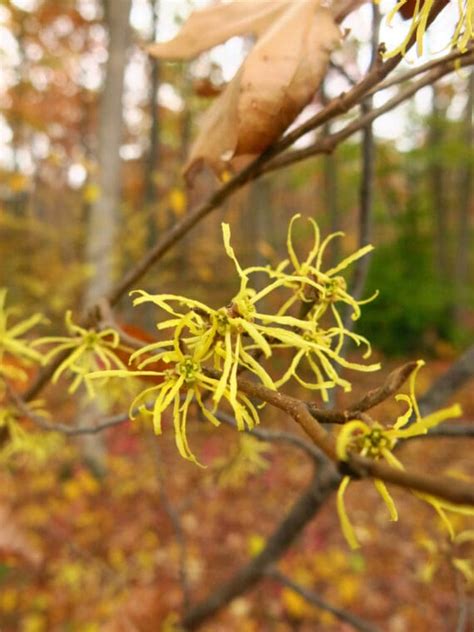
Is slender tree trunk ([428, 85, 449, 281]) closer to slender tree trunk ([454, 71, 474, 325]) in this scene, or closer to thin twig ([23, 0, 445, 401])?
slender tree trunk ([454, 71, 474, 325])

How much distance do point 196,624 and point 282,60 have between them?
219cm

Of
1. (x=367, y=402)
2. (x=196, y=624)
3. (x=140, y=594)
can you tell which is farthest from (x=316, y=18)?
(x=140, y=594)

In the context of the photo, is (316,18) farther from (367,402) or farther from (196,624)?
(196,624)

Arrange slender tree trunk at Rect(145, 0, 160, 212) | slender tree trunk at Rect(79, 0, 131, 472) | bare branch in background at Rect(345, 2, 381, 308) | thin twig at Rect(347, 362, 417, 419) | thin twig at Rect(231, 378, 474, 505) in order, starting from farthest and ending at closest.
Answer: slender tree trunk at Rect(145, 0, 160, 212), slender tree trunk at Rect(79, 0, 131, 472), bare branch in background at Rect(345, 2, 381, 308), thin twig at Rect(347, 362, 417, 419), thin twig at Rect(231, 378, 474, 505)

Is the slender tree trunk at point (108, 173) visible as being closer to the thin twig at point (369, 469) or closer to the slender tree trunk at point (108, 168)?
the slender tree trunk at point (108, 168)

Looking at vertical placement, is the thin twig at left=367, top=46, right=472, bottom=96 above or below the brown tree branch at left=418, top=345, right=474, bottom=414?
above

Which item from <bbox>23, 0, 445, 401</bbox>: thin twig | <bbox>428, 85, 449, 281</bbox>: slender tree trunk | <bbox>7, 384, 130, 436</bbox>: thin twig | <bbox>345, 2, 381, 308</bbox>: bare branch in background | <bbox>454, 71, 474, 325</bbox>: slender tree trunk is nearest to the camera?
<bbox>23, 0, 445, 401</bbox>: thin twig

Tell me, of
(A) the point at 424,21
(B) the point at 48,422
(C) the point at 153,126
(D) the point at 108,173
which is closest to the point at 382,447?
(A) the point at 424,21

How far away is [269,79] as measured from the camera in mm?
584

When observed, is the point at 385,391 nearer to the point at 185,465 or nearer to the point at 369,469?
the point at 369,469

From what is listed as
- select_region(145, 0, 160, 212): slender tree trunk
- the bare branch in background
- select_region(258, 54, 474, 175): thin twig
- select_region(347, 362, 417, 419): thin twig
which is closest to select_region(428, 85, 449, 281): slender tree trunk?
select_region(145, 0, 160, 212): slender tree trunk

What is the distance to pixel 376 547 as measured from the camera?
11.2 ft

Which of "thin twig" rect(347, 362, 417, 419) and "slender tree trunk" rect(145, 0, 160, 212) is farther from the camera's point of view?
"slender tree trunk" rect(145, 0, 160, 212)

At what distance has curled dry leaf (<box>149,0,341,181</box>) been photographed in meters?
0.59
